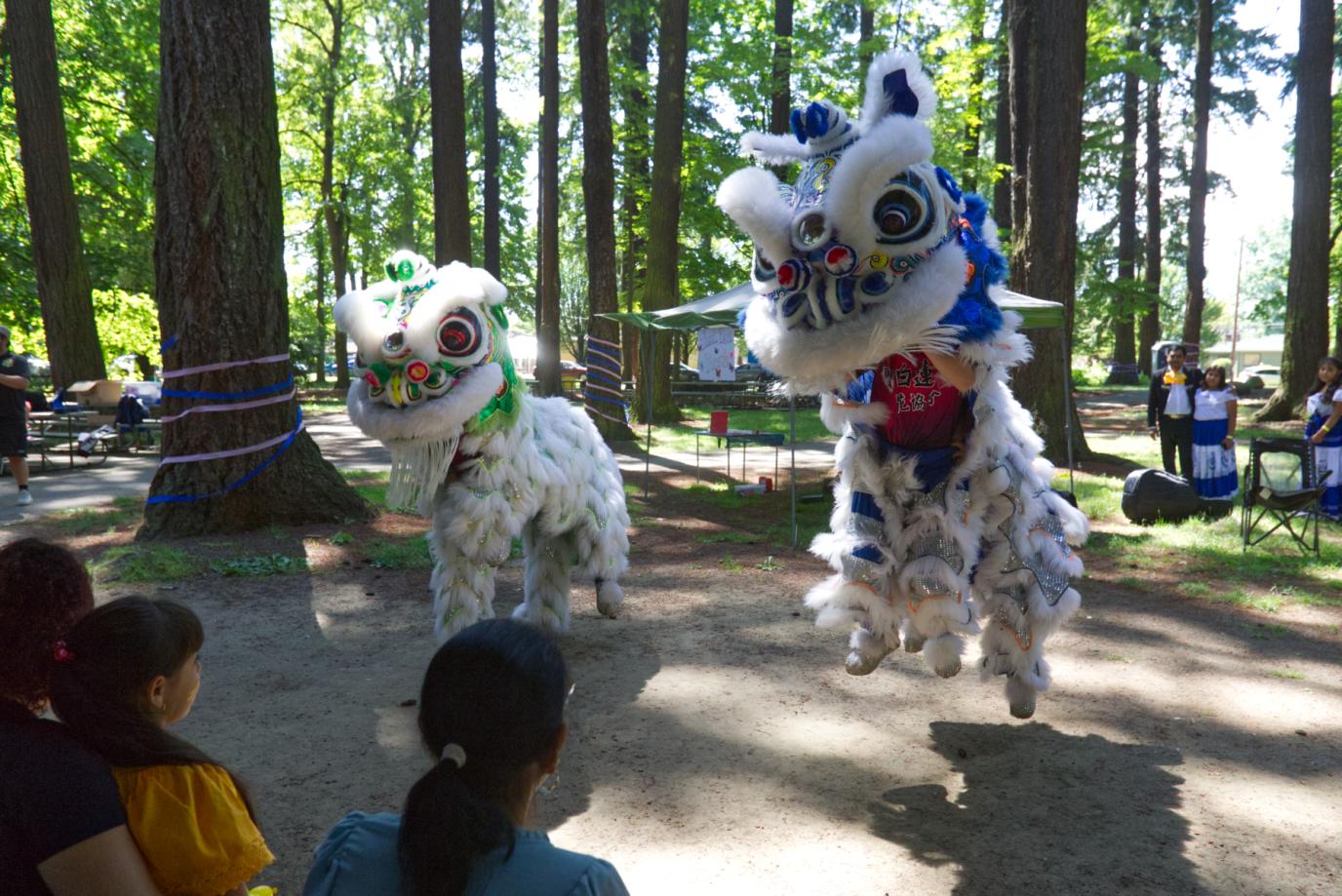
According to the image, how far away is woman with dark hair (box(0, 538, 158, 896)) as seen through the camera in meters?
1.63

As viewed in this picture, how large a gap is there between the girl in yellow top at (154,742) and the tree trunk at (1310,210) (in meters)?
19.1

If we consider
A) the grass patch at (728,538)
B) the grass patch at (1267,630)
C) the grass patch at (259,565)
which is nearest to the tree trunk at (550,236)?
the grass patch at (728,538)

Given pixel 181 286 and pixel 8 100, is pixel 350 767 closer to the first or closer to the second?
pixel 181 286

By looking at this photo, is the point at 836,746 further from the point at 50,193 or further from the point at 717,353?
the point at 50,193

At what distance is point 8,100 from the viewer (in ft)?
58.8

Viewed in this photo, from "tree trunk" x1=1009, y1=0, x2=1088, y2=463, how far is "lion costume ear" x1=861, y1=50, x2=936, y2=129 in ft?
27.7

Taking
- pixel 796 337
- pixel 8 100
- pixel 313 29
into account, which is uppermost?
pixel 313 29

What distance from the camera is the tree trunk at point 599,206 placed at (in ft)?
50.8

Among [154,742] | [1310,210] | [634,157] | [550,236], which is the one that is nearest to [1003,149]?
A: [1310,210]

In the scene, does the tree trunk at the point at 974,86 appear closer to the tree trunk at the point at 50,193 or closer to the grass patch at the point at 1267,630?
the grass patch at the point at 1267,630

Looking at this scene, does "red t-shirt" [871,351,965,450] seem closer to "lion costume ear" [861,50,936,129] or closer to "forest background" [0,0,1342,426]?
"lion costume ear" [861,50,936,129]

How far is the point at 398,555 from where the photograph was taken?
7504mm

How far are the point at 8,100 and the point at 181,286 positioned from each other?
1426 cm

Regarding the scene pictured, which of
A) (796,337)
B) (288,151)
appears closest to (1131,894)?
(796,337)
